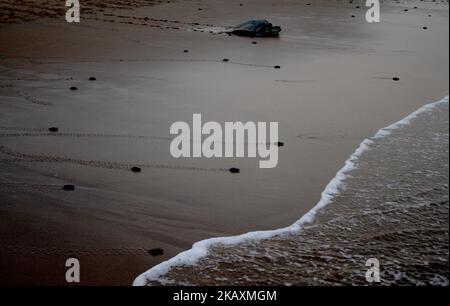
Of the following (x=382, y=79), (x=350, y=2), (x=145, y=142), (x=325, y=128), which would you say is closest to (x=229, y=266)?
(x=145, y=142)

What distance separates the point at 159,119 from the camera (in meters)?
7.05

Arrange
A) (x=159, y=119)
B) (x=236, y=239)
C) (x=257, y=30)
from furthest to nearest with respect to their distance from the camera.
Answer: (x=257, y=30) < (x=159, y=119) < (x=236, y=239)

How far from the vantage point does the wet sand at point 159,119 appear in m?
4.38

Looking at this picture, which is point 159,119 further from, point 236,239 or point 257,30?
point 257,30

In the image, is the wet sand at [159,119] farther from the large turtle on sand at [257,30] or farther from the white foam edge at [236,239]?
the large turtle on sand at [257,30]

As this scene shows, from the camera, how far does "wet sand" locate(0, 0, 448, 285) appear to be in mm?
4379

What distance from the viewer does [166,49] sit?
450 inches

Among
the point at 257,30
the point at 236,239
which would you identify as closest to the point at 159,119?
the point at 236,239

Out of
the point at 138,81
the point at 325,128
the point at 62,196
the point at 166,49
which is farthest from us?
the point at 166,49

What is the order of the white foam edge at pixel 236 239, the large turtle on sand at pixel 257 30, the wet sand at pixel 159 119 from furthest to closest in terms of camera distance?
the large turtle on sand at pixel 257 30 < the wet sand at pixel 159 119 < the white foam edge at pixel 236 239

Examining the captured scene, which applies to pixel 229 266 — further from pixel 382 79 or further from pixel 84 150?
pixel 382 79

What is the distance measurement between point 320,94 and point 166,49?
4313 millimetres

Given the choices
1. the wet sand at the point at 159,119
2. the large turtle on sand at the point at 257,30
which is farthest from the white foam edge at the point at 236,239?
the large turtle on sand at the point at 257,30
